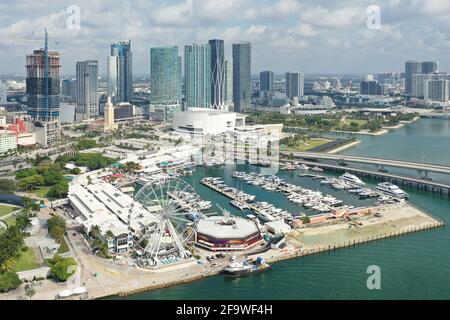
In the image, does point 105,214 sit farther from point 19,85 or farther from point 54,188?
point 19,85

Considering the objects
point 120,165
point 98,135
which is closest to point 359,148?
point 120,165

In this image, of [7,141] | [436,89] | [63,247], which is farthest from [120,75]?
[63,247]

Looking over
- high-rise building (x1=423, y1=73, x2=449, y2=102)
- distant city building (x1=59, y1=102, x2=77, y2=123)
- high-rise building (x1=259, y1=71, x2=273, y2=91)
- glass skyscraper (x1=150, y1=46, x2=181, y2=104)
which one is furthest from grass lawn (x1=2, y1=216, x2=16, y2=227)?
high-rise building (x1=259, y1=71, x2=273, y2=91)

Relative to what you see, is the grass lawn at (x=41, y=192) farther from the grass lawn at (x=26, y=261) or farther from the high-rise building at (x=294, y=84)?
the high-rise building at (x=294, y=84)

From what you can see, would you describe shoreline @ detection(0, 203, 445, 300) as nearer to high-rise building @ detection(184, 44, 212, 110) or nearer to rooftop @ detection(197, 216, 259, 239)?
rooftop @ detection(197, 216, 259, 239)

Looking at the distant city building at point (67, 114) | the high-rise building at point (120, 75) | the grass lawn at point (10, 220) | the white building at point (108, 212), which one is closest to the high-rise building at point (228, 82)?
the high-rise building at point (120, 75)

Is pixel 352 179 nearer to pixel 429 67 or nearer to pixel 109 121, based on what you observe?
pixel 109 121
